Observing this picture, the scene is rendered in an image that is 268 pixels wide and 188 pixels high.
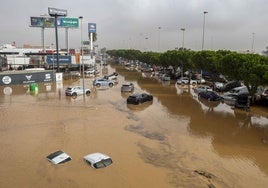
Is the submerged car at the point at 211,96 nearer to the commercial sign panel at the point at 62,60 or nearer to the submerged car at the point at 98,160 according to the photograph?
the submerged car at the point at 98,160

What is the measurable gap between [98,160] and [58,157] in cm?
270

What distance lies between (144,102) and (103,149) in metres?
17.7

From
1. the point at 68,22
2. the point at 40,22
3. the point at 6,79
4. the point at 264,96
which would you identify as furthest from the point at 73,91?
the point at 40,22

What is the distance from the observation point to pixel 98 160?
15.6 m

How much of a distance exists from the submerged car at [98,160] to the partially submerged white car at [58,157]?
1.26m

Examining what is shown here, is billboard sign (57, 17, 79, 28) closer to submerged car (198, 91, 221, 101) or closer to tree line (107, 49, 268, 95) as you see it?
tree line (107, 49, 268, 95)

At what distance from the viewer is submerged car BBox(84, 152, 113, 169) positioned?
15.4 m

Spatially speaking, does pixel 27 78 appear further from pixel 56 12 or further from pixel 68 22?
pixel 68 22

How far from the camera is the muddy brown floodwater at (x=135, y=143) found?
1438 centimetres

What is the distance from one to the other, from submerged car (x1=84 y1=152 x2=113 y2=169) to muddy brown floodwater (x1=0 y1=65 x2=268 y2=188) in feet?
1.25

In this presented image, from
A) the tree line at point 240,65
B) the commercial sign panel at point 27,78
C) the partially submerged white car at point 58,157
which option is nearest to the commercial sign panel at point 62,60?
the commercial sign panel at point 27,78

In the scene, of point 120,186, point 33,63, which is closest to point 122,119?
point 120,186

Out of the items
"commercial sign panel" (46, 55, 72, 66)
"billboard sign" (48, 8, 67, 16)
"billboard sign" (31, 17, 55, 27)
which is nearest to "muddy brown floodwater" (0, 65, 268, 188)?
"billboard sign" (48, 8, 67, 16)

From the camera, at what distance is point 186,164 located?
53.4 ft
